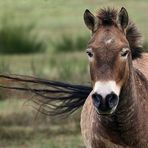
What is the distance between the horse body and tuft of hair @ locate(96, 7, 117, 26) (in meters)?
0.57

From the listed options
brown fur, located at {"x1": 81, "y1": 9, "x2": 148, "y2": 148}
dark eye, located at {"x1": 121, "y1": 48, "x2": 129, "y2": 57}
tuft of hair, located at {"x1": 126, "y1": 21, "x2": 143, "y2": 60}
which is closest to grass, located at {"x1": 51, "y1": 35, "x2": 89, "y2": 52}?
tuft of hair, located at {"x1": 126, "y1": 21, "x2": 143, "y2": 60}

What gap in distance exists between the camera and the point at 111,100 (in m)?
6.45

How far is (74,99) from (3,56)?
29.5 ft

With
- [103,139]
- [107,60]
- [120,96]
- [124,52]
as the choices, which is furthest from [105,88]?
[103,139]

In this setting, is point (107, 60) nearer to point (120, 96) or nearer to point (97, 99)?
point (97, 99)

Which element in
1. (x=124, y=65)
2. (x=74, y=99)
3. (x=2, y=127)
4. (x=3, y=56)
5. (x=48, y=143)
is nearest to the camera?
(x=124, y=65)

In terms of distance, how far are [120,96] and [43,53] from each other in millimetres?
11735

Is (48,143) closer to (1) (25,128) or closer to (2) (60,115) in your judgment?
(1) (25,128)

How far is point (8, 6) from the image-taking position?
21594 mm

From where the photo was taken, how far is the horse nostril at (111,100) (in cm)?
640

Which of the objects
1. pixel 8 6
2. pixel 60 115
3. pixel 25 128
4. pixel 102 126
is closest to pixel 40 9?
pixel 8 6

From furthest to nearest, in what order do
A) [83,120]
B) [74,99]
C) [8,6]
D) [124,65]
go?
[8,6], [74,99], [83,120], [124,65]

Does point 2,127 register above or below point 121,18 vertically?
below

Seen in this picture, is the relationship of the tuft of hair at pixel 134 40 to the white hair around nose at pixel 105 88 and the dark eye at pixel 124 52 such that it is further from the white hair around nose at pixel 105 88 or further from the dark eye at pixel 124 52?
the white hair around nose at pixel 105 88
